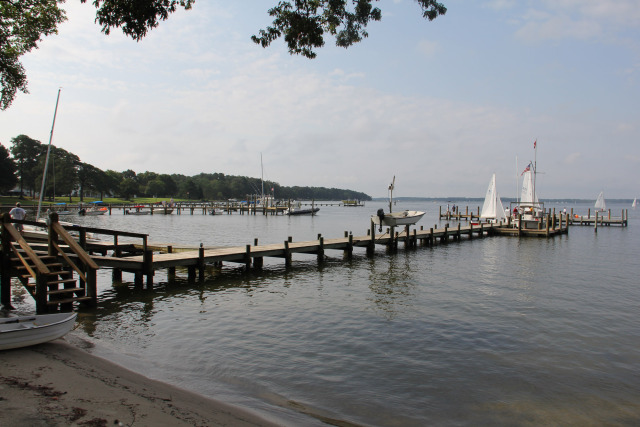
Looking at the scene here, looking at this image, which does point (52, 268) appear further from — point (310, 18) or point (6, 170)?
point (6, 170)

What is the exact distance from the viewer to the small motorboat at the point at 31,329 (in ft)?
28.2

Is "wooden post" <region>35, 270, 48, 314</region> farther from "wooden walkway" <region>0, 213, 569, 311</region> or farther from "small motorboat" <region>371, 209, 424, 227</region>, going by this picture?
"small motorboat" <region>371, 209, 424, 227</region>

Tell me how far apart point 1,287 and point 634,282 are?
91.4 feet

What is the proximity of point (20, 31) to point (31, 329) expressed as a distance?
18.1 meters

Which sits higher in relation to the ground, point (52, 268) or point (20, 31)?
point (20, 31)

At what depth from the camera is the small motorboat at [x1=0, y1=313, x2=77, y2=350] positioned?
859cm

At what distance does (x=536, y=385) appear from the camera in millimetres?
9070

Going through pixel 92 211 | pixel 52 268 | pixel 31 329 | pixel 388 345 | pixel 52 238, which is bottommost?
pixel 388 345

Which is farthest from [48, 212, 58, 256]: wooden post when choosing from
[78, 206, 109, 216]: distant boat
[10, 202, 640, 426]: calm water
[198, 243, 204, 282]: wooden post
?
[78, 206, 109, 216]: distant boat

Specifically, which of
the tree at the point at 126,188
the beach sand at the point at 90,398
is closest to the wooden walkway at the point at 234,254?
the beach sand at the point at 90,398

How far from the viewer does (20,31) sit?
2020 cm

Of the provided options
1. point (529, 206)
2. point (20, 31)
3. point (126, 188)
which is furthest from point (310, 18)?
point (126, 188)

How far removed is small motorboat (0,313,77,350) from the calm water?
3.56 feet

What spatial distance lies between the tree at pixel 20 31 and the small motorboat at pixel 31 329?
1581 cm
